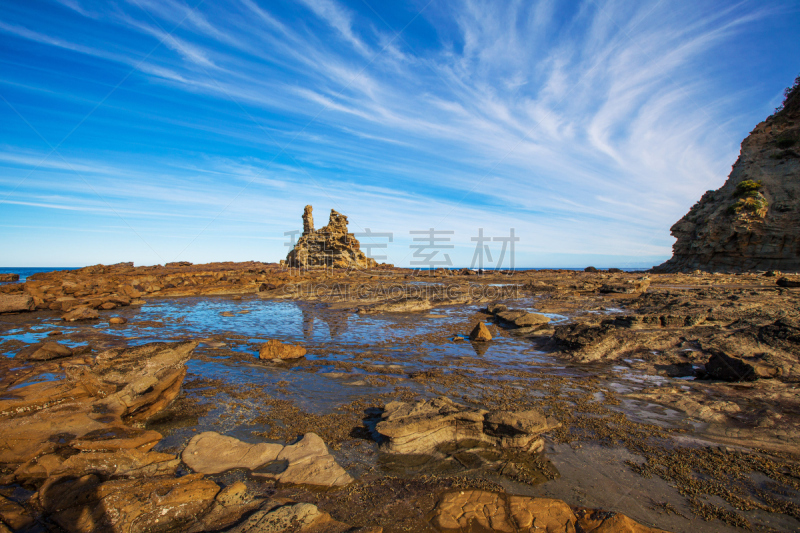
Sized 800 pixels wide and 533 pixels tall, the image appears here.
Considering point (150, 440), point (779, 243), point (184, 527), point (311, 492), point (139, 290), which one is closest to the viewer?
point (184, 527)

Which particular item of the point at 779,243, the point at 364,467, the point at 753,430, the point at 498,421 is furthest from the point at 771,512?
the point at 779,243

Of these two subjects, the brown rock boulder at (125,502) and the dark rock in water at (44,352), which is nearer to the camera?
the brown rock boulder at (125,502)

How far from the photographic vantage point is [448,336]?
482 inches

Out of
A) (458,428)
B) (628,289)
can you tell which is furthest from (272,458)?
(628,289)

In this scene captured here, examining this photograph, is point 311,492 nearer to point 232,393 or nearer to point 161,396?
point 232,393

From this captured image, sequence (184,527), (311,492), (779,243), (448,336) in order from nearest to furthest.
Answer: (184,527) → (311,492) → (448,336) → (779,243)

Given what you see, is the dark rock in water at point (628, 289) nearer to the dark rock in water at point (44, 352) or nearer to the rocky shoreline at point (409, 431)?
the rocky shoreline at point (409, 431)

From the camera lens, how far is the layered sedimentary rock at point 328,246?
55.6 m

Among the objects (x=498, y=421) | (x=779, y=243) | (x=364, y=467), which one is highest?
(x=779, y=243)

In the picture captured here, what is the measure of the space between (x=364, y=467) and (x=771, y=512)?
4.53 metres

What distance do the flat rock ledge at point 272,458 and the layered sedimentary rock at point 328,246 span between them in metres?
51.2

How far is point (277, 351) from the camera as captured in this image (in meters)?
9.28

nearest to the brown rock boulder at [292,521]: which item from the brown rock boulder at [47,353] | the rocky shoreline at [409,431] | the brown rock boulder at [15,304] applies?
the rocky shoreline at [409,431]

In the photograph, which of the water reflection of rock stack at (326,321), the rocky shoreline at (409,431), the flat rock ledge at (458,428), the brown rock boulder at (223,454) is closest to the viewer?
the rocky shoreline at (409,431)
